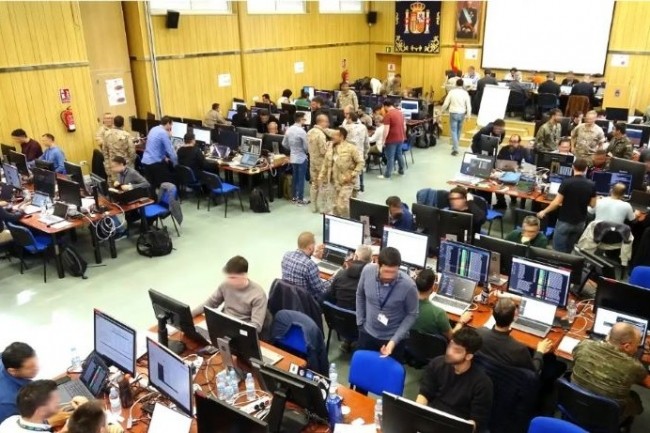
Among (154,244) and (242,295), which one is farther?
(154,244)

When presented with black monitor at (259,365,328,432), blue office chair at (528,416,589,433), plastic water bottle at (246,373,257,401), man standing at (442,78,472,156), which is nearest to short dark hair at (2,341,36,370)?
plastic water bottle at (246,373,257,401)

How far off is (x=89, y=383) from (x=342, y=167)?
221 inches

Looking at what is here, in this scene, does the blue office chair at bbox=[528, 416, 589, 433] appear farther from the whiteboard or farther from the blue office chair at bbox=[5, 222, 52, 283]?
the whiteboard

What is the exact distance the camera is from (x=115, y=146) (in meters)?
9.77

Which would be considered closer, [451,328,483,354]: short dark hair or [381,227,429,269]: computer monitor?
[451,328,483,354]: short dark hair

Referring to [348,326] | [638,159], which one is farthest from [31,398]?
[638,159]

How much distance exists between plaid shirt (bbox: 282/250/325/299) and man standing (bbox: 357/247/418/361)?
0.70m

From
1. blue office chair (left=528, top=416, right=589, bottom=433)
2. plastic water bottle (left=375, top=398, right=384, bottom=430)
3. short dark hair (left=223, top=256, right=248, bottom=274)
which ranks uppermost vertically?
short dark hair (left=223, top=256, right=248, bottom=274)

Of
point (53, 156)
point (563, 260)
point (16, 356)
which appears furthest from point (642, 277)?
point (53, 156)

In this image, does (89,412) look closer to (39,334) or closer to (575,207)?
(39,334)

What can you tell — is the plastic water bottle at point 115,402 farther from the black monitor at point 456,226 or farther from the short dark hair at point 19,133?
the short dark hair at point 19,133

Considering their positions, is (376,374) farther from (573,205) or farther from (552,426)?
(573,205)

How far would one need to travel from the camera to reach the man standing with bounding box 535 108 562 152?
33.7 ft

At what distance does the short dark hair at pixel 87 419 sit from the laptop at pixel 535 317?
3574 millimetres
